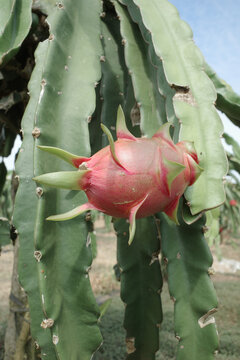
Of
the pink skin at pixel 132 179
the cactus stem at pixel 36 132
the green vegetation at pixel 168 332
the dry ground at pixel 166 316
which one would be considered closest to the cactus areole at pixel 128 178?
the pink skin at pixel 132 179

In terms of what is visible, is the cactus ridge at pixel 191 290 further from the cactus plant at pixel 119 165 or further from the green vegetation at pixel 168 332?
the green vegetation at pixel 168 332

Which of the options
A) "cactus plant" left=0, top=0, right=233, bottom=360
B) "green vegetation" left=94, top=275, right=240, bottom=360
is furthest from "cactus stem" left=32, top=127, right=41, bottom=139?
"green vegetation" left=94, top=275, right=240, bottom=360

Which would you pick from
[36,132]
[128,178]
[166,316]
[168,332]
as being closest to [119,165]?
[128,178]

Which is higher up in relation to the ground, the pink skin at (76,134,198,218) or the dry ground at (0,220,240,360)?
the pink skin at (76,134,198,218)

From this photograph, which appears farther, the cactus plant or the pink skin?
the cactus plant

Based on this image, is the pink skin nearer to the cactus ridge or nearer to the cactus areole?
the cactus areole

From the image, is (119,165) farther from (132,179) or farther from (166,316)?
(166,316)

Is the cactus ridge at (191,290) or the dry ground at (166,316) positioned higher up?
the cactus ridge at (191,290)

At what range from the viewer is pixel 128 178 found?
46 centimetres

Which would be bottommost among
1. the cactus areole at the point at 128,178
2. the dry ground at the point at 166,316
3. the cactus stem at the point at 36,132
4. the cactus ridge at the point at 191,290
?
the dry ground at the point at 166,316

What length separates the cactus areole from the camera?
1.51ft

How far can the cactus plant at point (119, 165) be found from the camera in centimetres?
57

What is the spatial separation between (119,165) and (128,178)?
0.02 m

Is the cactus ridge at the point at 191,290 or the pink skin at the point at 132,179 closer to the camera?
the pink skin at the point at 132,179
